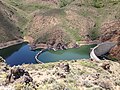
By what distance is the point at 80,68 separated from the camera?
5244 centimetres

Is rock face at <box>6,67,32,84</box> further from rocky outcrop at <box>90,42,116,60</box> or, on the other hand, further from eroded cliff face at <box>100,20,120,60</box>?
eroded cliff face at <box>100,20,120,60</box>

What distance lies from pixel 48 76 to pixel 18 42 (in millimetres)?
117170

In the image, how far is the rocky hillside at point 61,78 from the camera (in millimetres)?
38016

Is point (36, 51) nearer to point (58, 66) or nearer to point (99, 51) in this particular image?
point (99, 51)

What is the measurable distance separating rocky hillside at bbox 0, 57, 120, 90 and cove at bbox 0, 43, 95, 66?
236ft

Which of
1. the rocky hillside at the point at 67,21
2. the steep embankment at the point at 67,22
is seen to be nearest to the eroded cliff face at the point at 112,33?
the steep embankment at the point at 67,22

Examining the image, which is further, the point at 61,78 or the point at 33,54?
the point at 33,54

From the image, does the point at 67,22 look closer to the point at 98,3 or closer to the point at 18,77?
the point at 98,3

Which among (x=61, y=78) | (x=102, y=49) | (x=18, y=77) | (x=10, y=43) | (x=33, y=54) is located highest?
(x=18, y=77)

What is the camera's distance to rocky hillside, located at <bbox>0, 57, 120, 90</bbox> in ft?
125

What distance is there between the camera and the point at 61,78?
44250mm

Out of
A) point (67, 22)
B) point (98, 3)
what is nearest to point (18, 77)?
point (67, 22)

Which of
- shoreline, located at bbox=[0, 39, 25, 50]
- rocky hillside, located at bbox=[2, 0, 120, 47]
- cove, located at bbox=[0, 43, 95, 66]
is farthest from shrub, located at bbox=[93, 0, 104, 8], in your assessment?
shoreline, located at bbox=[0, 39, 25, 50]

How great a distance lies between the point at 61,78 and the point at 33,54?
9659 centimetres
